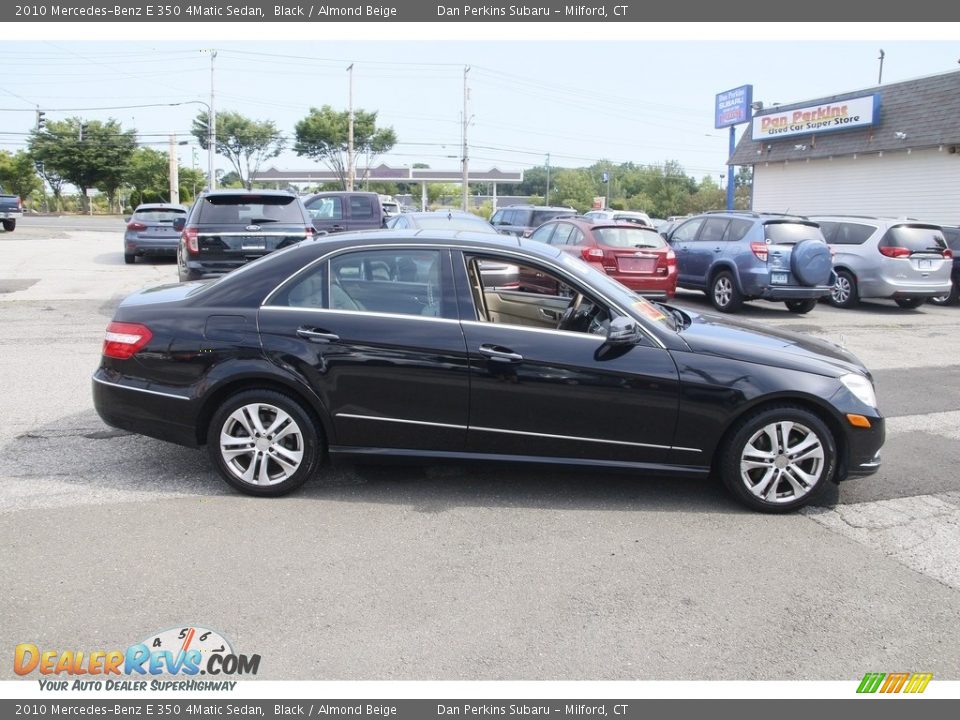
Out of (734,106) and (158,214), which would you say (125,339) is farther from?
(734,106)

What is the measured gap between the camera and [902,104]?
22656 millimetres

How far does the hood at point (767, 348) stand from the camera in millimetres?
4840

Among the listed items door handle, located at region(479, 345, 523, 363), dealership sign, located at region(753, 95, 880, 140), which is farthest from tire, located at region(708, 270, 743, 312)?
dealership sign, located at region(753, 95, 880, 140)

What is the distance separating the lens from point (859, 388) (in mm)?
4922

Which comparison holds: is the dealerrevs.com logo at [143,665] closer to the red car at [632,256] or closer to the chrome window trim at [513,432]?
the chrome window trim at [513,432]

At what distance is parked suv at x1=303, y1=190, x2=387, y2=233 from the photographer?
18.1 m

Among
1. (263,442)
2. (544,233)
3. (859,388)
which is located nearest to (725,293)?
(544,233)

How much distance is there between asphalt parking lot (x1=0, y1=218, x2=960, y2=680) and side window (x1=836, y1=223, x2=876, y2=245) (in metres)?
10.2

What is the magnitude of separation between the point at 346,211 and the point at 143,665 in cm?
1571

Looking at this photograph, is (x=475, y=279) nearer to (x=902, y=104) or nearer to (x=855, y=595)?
(x=855, y=595)

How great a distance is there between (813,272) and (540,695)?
1175cm

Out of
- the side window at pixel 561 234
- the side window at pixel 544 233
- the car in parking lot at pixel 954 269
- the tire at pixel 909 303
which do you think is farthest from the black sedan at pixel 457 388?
the car in parking lot at pixel 954 269

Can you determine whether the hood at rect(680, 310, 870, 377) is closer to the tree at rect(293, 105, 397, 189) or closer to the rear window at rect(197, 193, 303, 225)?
the rear window at rect(197, 193, 303, 225)

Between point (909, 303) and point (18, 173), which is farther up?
point (18, 173)
